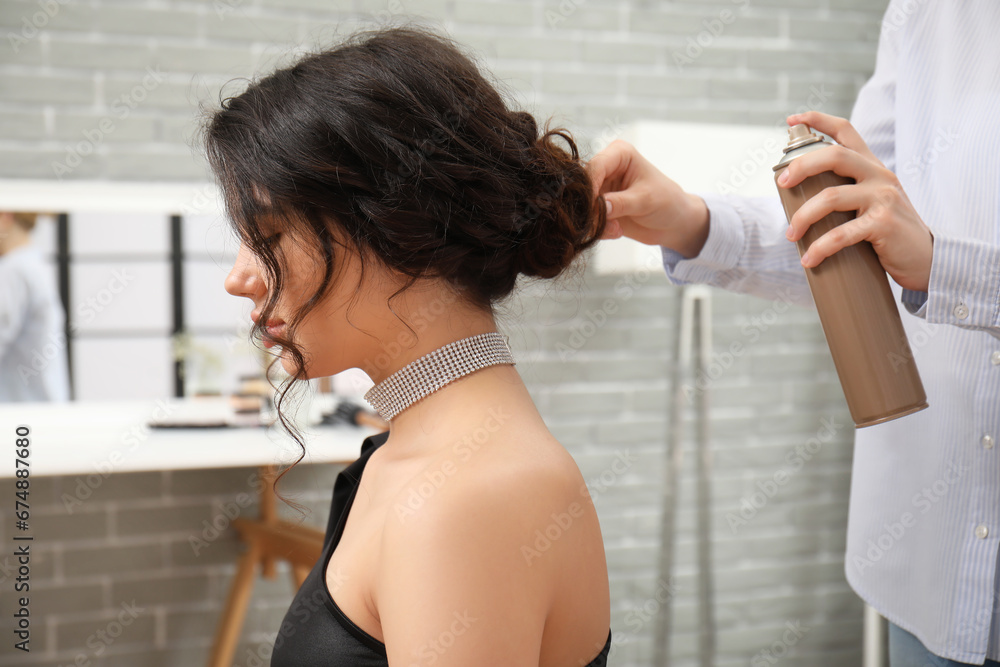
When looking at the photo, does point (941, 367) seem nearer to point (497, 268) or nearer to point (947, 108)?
point (947, 108)

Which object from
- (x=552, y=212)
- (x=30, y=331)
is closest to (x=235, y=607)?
(x=30, y=331)

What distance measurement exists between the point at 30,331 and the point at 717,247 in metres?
2.01

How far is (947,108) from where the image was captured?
3.36 ft

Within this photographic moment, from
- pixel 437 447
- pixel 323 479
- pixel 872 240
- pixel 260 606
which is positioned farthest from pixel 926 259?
pixel 260 606

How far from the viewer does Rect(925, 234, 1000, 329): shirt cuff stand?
2.43ft

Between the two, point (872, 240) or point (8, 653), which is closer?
point (872, 240)

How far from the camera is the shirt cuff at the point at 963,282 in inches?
29.1

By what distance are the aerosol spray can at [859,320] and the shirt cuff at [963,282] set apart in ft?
0.30

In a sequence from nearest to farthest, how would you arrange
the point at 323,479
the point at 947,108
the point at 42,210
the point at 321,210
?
the point at 321,210
the point at 947,108
the point at 42,210
the point at 323,479

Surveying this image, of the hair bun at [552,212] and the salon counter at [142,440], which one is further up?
the hair bun at [552,212]

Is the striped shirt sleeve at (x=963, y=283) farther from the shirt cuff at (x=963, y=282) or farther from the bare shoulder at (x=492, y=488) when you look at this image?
the bare shoulder at (x=492, y=488)

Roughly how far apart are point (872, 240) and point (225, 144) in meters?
0.69

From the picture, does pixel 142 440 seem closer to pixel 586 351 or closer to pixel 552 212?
pixel 586 351

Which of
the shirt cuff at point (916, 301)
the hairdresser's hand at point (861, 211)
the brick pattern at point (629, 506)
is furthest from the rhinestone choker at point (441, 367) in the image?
the brick pattern at point (629, 506)
